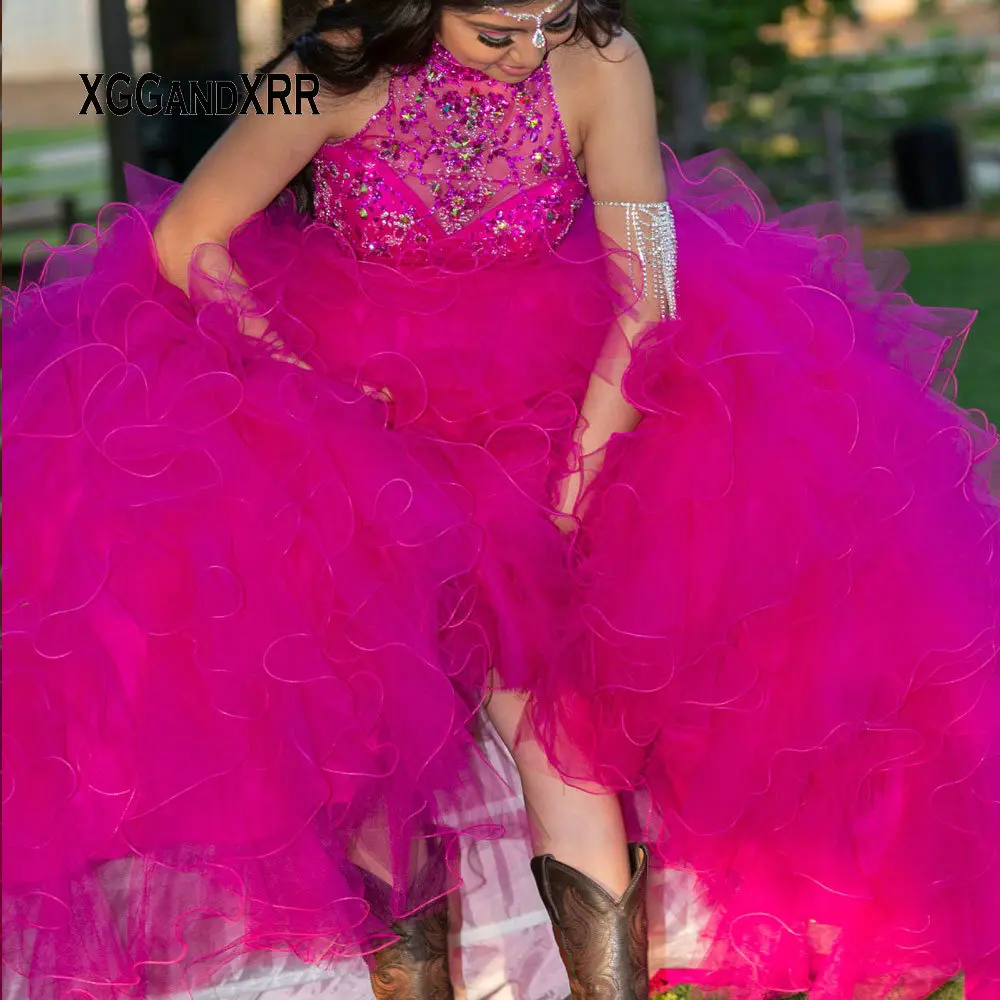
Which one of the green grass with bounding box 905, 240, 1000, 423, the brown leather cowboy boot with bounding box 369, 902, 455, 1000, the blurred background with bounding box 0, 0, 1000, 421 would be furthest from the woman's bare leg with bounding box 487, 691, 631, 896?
the blurred background with bounding box 0, 0, 1000, 421

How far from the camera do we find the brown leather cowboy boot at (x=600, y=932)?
1740 millimetres

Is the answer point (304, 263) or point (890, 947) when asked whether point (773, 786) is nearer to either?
point (890, 947)

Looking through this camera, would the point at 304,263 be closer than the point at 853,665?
No

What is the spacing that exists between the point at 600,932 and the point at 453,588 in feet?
1.59

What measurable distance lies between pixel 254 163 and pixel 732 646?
858 mm

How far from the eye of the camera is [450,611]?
166 centimetres

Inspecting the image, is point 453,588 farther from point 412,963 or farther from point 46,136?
point 46,136

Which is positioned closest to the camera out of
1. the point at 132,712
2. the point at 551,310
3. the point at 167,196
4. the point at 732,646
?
the point at 132,712

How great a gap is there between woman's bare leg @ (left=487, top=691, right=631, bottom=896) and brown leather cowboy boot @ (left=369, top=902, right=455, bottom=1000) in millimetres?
262

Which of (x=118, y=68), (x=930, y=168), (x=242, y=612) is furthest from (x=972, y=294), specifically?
(x=242, y=612)

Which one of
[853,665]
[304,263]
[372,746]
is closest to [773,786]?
[853,665]

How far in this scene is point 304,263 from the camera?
1882 mm

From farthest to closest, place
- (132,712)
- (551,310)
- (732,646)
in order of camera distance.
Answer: (551,310) → (732,646) → (132,712)

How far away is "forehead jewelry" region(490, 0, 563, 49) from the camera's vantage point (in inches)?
67.2
